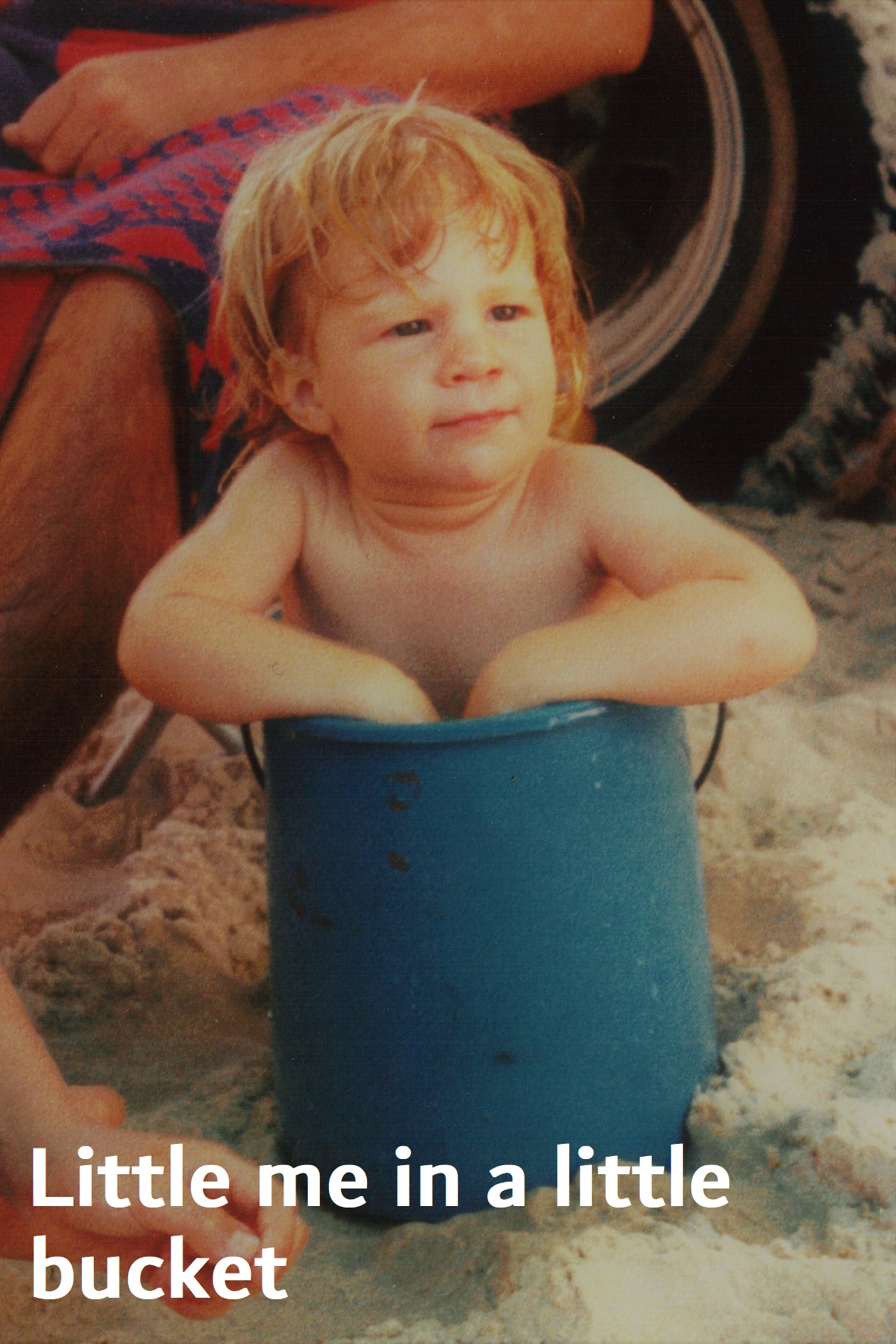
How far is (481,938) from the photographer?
872 millimetres

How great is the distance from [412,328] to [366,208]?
0.28ft

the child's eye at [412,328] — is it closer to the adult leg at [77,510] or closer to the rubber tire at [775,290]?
the adult leg at [77,510]

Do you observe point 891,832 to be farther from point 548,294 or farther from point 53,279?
point 53,279

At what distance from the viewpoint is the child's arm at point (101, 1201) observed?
0.75m

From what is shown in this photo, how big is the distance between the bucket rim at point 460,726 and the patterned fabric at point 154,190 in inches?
19.9

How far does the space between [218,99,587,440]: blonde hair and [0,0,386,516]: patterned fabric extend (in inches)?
6.5

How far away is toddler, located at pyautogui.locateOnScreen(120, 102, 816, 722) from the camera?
89cm

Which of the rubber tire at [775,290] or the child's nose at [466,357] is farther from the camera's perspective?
the rubber tire at [775,290]

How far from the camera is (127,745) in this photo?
1530 millimetres

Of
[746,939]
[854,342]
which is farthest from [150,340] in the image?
[854,342]

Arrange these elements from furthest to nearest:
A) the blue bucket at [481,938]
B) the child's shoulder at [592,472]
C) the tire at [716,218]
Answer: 1. the tire at [716,218]
2. the child's shoulder at [592,472]
3. the blue bucket at [481,938]

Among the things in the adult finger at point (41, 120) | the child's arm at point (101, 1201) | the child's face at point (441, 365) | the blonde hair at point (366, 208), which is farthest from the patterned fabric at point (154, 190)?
the child's arm at point (101, 1201)

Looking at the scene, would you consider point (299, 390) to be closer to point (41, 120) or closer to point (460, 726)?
point (460, 726)

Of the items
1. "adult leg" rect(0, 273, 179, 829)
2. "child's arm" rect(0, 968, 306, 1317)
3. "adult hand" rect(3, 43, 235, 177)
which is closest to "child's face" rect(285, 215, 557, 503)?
"adult leg" rect(0, 273, 179, 829)
